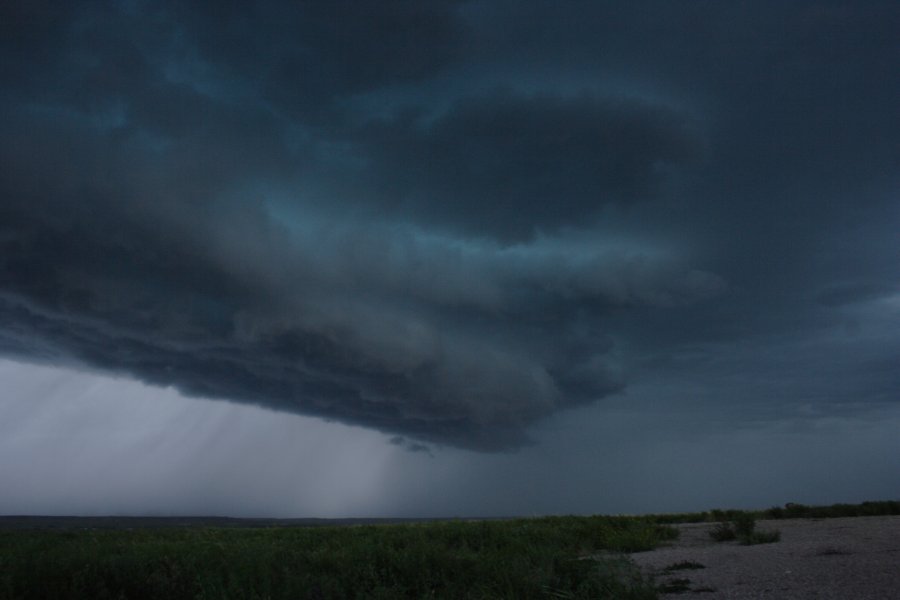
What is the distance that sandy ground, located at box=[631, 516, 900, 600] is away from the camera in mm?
9195

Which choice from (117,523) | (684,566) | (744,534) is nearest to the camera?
(684,566)

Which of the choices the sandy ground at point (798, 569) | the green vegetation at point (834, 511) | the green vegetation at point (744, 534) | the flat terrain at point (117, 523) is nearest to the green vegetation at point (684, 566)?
the sandy ground at point (798, 569)

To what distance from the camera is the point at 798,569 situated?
11000 mm

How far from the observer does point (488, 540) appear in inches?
744

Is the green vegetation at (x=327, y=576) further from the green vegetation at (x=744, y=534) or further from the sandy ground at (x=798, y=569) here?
the green vegetation at (x=744, y=534)

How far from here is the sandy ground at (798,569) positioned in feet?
30.2

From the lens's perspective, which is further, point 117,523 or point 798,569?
point 117,523

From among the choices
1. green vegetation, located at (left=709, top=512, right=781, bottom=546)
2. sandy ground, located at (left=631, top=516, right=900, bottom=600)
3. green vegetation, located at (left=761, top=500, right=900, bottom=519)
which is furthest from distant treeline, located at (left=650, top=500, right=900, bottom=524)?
sandy ground, located at (left=631, top=516, right=900, bottom=600)

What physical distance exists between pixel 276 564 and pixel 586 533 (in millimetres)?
12393

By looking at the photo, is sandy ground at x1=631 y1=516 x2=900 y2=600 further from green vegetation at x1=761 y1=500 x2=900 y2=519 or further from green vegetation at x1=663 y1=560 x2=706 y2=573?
green vegetation at x1=761 y1=500 x2=900 y2=519

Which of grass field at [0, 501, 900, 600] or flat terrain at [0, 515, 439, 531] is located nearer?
grass field at [0, 501, 900, 600]

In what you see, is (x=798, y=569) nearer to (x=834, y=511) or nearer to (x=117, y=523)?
(x=834, y=511)

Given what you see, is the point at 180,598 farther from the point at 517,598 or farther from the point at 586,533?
the point at 586,533

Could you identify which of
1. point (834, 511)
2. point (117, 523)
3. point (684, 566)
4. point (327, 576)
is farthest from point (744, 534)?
point (117, 523)
